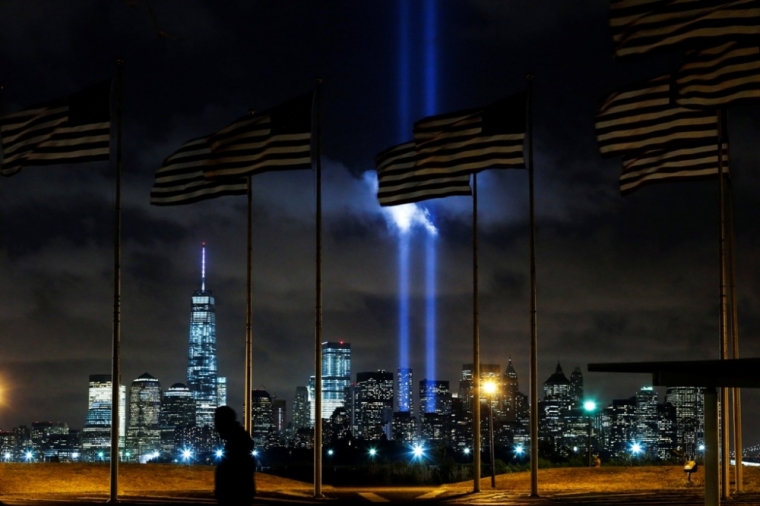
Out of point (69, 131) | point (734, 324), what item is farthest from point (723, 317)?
point (69, 131)

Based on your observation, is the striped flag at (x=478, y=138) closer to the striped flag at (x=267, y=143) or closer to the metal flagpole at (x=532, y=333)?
the metal flagpole at (x=532, y=333)

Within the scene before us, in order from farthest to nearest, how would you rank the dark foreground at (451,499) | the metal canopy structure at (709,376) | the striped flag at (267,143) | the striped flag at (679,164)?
the striped flag at (267,143) < the striped flag at (679,164) < the dark foreground at (451,499) < the metal canopy structure at (709,376)

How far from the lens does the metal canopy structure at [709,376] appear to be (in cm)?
1659

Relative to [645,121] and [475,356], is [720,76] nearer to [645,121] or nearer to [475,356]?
[645,121]

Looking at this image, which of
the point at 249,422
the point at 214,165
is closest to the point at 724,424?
the point at 249,422

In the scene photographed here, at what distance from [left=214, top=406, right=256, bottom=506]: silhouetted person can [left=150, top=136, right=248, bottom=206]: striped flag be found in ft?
60.8

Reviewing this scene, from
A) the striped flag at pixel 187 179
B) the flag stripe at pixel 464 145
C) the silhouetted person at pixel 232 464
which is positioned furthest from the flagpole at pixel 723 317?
the silhouetted person at pixel 232 464

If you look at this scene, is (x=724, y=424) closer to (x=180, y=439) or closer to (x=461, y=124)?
(x=461, y=124)

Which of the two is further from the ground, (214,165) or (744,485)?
(214,165)

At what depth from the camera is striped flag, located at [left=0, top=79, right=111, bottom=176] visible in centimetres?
2989

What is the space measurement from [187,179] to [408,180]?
6014mm

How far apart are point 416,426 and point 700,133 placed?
64417 millimetres

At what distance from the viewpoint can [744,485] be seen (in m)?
32.5

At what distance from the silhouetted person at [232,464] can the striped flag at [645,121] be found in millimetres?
16782
